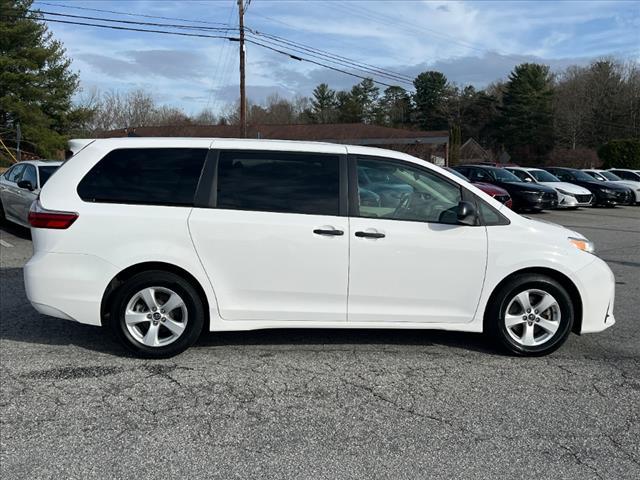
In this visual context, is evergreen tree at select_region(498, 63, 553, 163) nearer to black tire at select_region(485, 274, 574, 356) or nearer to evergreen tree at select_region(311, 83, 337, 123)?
evergreen tree at select_region(311, 83, 337, 123)

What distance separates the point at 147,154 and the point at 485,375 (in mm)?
3280

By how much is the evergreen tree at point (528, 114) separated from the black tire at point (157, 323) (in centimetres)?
6465

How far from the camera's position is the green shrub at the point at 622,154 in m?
41.9

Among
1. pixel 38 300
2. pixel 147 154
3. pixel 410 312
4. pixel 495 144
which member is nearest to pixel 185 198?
pixel 147 154

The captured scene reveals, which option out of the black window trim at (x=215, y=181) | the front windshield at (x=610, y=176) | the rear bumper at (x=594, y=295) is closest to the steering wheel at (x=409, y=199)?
the black window trim at (x=215, y=181)

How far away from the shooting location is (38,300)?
15.6 ft

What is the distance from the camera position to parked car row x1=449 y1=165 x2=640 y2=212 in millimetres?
19094

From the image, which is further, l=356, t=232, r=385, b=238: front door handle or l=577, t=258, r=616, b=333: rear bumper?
l=577, t=258, r=616, b=333: rear bumper

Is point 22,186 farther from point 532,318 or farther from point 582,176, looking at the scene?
point 582,176

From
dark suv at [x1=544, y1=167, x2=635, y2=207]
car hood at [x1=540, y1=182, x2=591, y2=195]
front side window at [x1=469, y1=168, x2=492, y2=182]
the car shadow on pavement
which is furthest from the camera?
dark suv at [x1=544, y1=167, x2=635, y2=207]

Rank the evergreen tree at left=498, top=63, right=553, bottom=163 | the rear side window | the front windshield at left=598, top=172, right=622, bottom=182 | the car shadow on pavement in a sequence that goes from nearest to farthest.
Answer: the rear side window → the car shadow on pavement → the front windshield at left=598, top=172, right=622, bottom=182 → the evergreen tree at left=498, top=63, right=553, bottom=163

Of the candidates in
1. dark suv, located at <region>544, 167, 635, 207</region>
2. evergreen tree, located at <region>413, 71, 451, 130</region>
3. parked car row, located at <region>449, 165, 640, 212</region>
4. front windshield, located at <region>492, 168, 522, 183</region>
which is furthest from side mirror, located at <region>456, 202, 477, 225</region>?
evergreen tree, located at <region>413, 71, 451, 130</region>

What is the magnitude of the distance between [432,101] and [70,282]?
76230 mm

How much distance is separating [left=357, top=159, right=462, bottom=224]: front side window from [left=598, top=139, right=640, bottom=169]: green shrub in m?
42.8
